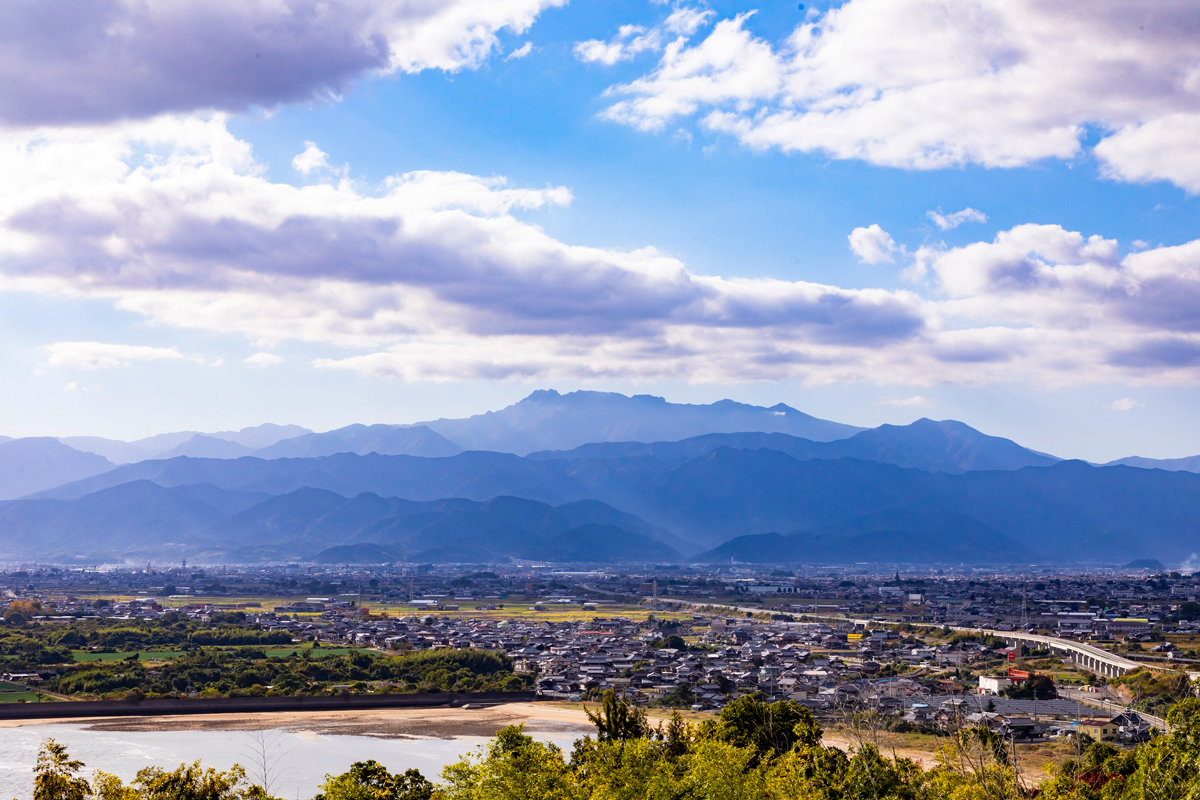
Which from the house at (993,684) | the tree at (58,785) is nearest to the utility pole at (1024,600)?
the house at (993,684)

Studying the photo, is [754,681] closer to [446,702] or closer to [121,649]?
[446,702]

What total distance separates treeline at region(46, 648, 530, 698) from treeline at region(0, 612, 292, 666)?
6.91m

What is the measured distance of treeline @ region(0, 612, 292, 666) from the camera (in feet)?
201

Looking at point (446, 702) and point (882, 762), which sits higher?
point (882, 762)

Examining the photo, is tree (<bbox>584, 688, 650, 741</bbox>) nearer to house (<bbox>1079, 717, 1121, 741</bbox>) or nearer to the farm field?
house (<bbox>1079, 717, 1121, 741</bbox>)

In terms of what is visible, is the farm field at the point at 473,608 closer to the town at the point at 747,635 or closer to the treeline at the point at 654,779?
the town at the point at 747,635

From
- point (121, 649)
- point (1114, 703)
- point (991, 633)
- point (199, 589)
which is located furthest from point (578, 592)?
point (1114, 703)

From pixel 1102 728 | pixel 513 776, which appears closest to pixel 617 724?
pixel 513 776

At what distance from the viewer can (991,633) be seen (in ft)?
245

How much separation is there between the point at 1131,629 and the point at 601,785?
72.6 metres

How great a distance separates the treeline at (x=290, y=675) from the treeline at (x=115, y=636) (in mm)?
6910

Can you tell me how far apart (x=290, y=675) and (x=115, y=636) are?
899 inches

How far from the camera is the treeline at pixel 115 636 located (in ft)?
201

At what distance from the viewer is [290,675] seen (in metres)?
51.5
